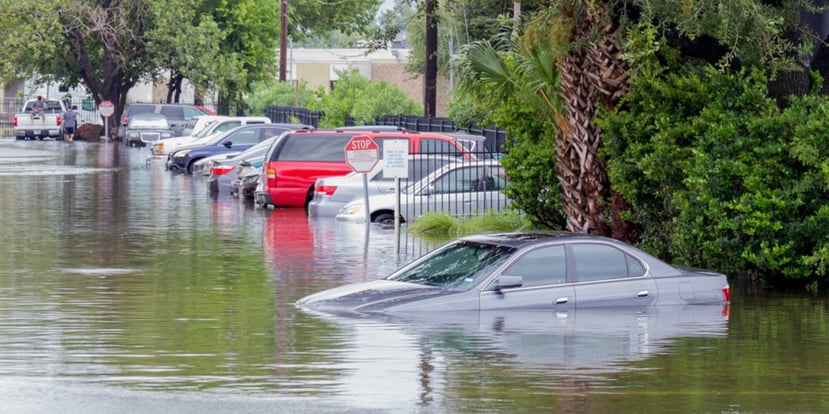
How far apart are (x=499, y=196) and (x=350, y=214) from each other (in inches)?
115

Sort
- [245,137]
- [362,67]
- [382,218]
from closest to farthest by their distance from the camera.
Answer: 1. [382,218]
2. [245,137]
3. [362,67]

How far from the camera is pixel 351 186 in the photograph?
2900 centimetres

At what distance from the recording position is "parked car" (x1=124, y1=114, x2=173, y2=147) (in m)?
62.8

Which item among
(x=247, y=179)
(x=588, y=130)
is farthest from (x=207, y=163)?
(x=588, y=130)

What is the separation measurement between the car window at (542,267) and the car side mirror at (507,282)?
0.16 meters

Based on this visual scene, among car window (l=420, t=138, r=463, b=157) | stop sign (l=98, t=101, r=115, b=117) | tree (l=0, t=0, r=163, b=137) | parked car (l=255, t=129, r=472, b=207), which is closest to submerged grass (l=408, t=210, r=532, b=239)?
car window (l=420, t=138, r=463, b=157)

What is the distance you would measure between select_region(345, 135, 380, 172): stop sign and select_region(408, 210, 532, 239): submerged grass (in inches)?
60.0

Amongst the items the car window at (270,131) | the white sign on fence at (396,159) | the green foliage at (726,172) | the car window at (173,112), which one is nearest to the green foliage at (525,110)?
the white sign on fence at (396,159)

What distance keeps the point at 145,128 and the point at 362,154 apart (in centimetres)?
3980

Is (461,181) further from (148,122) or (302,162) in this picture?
(148,122)

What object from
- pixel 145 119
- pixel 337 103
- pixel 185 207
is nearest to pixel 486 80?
pixel 185 207

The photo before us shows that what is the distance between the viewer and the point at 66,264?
2088 centimetres

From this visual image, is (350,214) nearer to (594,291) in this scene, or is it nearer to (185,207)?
(185,207)

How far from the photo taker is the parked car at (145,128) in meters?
62.8
